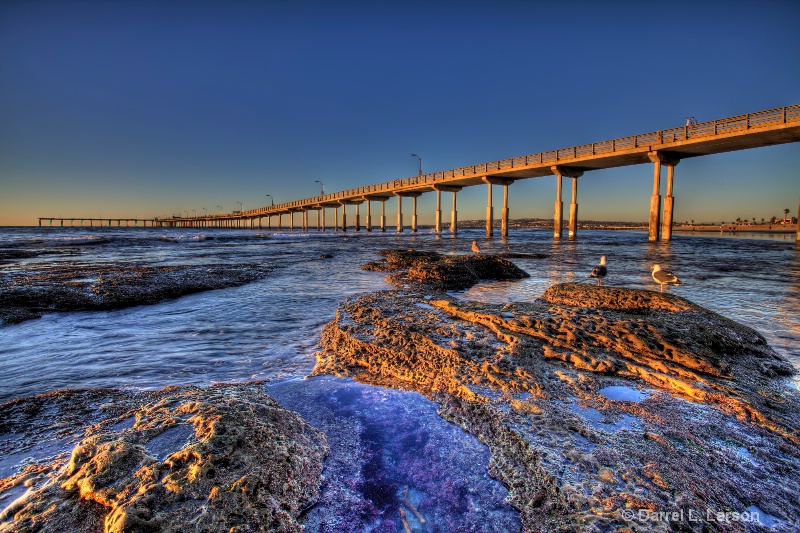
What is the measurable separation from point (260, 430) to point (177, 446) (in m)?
0.44

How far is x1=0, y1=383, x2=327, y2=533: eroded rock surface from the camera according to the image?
151 centimetres

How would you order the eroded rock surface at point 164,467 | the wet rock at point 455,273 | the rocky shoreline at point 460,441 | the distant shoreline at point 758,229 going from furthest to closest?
the distant shoreline at point 758,229 < the wet rock at point 455,273 < the rocky shoreline at point 460,441 < the eroded rock surface at point 164,467

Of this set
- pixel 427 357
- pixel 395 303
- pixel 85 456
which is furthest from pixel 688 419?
pixel 395 303

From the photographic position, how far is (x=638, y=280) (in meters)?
10.1

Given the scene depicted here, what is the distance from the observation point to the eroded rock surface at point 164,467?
151 cm

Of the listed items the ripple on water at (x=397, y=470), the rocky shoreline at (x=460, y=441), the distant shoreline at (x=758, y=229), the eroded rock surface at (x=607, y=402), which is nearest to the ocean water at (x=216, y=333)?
the rocky shoreline at (x=460, y=441)

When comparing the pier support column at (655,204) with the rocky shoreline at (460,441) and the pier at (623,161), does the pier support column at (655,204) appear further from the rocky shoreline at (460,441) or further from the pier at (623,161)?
the rocky shoreline at (460,441)

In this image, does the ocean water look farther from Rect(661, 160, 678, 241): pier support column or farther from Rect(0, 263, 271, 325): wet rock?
Rect(661, 160, 678, 241): pier support column

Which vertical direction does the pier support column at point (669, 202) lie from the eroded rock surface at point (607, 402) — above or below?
above

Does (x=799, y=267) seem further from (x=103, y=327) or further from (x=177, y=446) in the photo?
(x=103, y=327)

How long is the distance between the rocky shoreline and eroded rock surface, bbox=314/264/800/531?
0.04ft

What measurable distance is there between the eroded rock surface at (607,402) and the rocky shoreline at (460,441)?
0.04ft
